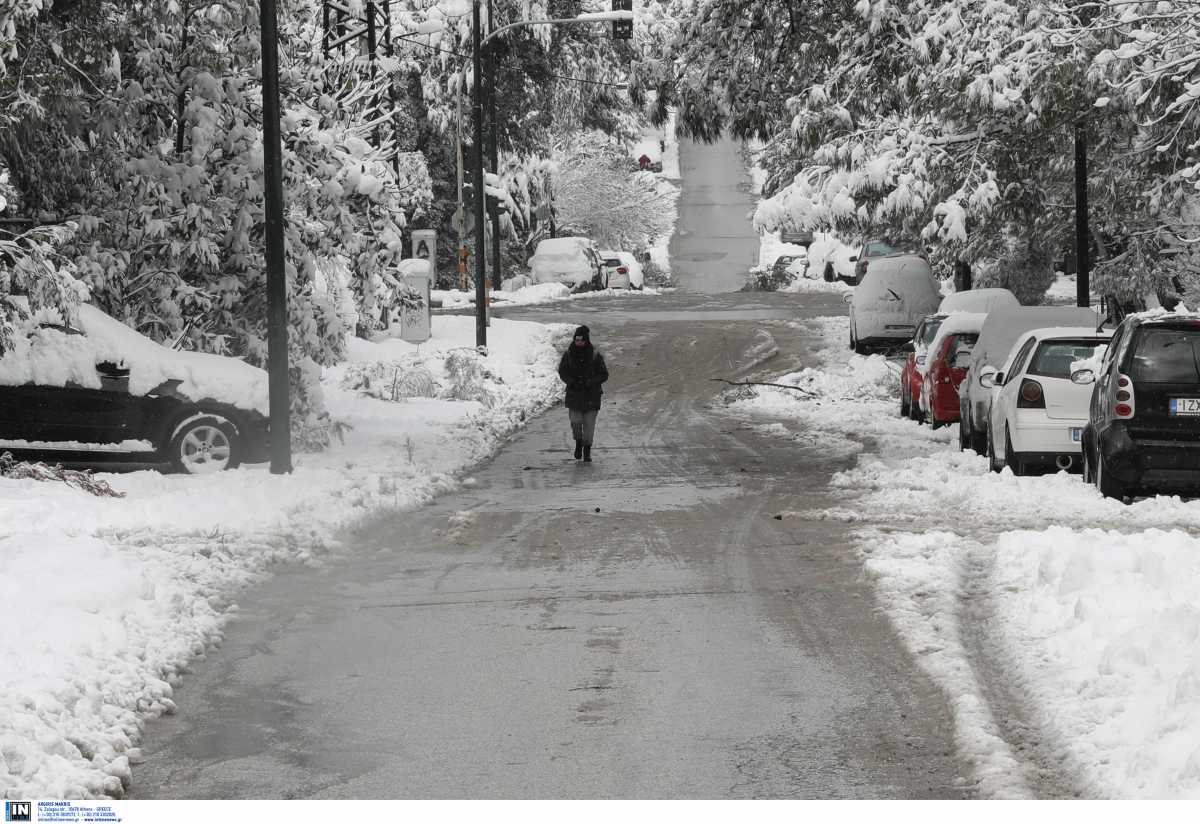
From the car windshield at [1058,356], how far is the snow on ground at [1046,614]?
44.2 inches

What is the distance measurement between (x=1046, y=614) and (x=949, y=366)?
12987 mm

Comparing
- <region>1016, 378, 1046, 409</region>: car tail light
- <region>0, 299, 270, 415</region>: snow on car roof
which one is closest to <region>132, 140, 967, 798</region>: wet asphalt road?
<region>1016, 378, 1046, 409</region>: car tail light

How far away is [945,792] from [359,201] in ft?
49.1

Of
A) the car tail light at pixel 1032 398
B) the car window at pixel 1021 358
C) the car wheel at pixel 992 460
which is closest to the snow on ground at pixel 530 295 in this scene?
the car wheel at pixel 992 460

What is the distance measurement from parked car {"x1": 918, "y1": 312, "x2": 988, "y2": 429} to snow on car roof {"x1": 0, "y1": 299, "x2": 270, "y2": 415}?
357 inches

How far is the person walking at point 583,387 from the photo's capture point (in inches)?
789

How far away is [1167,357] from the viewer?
48.3ft

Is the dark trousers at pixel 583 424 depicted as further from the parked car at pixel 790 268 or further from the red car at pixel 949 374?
the parked car at pixel 790 268

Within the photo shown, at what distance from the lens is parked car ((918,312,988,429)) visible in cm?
2244

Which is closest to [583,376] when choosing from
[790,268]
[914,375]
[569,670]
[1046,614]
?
[914,375]

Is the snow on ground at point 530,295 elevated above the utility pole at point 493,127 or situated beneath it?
situated beneath

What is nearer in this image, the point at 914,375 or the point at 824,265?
the point at 914,375

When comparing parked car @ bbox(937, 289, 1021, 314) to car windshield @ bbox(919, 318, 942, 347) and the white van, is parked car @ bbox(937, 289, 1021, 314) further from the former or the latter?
the white van

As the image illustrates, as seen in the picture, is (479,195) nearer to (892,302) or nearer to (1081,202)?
(892,302)
